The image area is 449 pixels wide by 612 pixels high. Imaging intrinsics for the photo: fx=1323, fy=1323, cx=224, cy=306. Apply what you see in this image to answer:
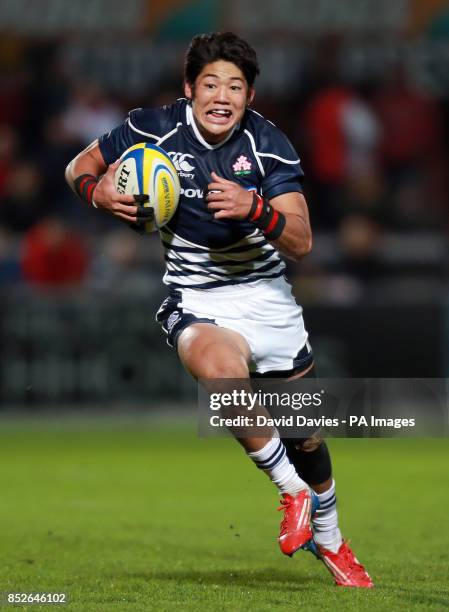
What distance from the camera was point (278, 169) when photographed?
6.36 metres

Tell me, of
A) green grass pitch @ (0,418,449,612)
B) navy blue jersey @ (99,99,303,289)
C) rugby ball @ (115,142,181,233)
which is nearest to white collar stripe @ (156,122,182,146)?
navy blue jersey @ (99,99,303,289)

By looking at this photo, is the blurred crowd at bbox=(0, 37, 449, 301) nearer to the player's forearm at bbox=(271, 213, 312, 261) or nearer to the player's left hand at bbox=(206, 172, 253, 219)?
the player's forearm at bbox=(271, 213, 312, 261)

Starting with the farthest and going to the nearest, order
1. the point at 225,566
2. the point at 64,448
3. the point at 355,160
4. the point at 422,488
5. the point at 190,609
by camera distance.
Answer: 1. the point at 355,160
2. the point at 64,448
3. the point at 422,488
4. the point at 225,566
5. the point at 190,609

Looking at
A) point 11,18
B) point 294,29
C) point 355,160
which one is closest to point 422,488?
point 355,160

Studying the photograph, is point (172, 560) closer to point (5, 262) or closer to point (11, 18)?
point (5, 262)

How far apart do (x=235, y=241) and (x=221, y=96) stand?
2.37 ft

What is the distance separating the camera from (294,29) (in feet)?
50.5

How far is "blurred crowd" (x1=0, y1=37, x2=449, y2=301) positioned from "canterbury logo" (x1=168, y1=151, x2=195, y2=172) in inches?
299

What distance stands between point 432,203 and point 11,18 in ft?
18.0

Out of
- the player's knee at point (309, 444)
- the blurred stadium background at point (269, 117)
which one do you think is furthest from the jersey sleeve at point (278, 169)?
the blurred stadium background at point (269, 117)

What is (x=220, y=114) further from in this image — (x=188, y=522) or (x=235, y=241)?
(x=188, y=522)

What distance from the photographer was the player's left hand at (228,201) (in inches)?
234

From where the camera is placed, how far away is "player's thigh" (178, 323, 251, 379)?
604 cm

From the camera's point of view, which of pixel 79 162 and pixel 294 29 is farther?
pixel 294 29
